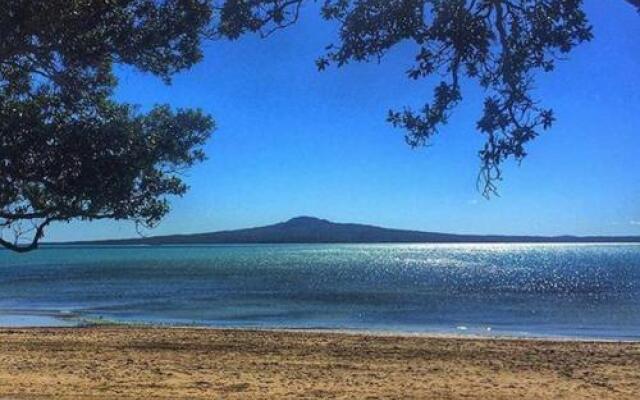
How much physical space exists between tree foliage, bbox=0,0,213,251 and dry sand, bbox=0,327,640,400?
308 centimetres

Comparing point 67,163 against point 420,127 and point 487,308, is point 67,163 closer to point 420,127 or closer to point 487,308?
point 420,127

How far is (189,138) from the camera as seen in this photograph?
10.2 meters

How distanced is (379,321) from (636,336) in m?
10.9

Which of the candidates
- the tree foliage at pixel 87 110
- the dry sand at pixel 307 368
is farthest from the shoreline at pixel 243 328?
the tree foliage at pixel 87 110

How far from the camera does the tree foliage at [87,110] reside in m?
7.31

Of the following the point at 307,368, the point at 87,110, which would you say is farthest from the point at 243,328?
the point at 87,110

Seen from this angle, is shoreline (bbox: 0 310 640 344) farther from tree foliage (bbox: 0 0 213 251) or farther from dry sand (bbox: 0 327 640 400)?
tree foliage (bbox: 0 0 213 251)

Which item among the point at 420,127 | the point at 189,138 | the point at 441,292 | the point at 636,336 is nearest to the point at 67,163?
the point at 189,138

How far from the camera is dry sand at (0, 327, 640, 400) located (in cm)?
1067

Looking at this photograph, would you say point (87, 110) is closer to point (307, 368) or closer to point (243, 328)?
point (307, 368)

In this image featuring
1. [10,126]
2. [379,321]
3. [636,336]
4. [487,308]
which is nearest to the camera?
[10,126]

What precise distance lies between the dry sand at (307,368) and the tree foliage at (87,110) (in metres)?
3.08

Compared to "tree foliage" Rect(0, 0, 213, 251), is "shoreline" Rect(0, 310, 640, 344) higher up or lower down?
lower down

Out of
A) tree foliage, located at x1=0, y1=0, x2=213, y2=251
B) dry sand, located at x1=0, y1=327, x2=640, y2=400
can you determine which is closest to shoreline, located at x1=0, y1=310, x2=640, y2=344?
dry sand, located at x1=0, y1=327, x2=640, y2=400
